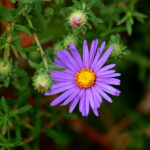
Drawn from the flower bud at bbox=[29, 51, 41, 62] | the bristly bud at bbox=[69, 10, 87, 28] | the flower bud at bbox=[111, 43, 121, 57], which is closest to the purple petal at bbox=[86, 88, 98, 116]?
the flower bud at bbox=[111, 43, 121, 57]

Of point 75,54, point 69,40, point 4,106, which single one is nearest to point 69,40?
point 69,40

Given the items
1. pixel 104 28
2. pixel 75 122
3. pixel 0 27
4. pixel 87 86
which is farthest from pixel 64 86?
pixel 75 122

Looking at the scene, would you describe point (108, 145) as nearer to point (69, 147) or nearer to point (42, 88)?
point (69, 147)

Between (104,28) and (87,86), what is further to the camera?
(104,28)

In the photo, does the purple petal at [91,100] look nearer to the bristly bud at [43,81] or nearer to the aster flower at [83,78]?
the aster flower at [83,78]

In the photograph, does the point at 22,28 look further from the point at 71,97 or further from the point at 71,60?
the point at 71,97

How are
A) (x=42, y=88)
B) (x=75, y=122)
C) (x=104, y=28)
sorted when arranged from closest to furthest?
(x=42, y=88) → (x=104, y=28) → (x=75, y=122)
